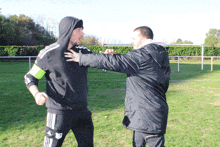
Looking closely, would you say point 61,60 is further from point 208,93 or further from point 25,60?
point 25,60

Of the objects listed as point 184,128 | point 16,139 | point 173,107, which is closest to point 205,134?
point 184,128

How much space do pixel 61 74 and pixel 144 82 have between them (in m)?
0.94

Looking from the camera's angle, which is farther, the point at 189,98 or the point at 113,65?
the point at 189,98

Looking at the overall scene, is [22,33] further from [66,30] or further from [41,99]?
[41,99]

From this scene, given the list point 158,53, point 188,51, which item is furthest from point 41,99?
point 188,51

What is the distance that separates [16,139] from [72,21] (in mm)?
2854

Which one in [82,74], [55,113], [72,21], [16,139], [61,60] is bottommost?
[16,139]

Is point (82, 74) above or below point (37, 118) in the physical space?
above

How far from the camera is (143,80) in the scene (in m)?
2.29

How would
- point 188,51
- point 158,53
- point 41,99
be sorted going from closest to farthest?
point 41,99
point 158,53
point 188,51

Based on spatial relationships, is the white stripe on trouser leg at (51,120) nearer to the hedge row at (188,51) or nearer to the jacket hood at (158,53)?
the jacket hood at (158,53)

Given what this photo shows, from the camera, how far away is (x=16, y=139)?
4.06 meters

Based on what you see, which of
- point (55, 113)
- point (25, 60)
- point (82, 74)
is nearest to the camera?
point (55, 113)

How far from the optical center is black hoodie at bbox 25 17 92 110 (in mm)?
2365
